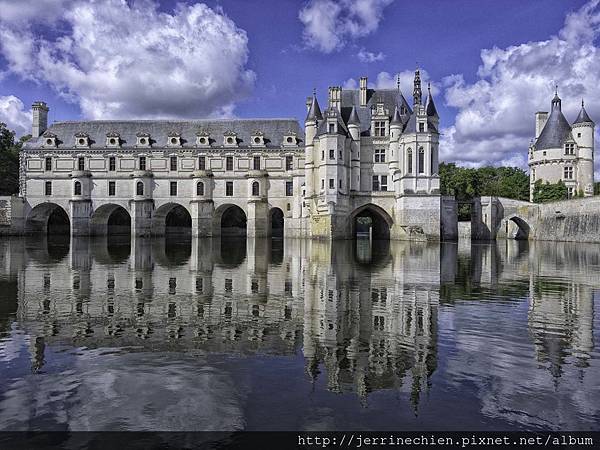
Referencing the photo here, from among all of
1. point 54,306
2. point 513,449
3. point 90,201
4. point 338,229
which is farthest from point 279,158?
point 513,449

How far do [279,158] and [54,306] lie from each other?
42.2m

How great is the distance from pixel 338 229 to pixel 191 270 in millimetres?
26564

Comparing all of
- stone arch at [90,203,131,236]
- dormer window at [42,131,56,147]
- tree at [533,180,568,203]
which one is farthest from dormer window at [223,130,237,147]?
tree at [533,180,568,203]

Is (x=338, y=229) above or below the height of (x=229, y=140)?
below

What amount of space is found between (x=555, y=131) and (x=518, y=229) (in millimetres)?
13324

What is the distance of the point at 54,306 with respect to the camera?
12.0 m

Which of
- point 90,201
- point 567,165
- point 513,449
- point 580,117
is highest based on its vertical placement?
point 580,117

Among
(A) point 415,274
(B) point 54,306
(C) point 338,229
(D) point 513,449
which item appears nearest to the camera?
(D) point 513,449

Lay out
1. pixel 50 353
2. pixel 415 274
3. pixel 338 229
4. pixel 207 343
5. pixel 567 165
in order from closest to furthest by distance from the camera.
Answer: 1. pixel 50 353
2. pixel 207 343
3. pixel 415 274
4. pixel 338 229
5. pixel 567 165

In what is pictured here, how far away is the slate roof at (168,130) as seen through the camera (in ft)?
178

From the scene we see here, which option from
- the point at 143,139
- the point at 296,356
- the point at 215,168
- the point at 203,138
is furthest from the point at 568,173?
the point at 296,356

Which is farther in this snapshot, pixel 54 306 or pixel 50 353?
pixel 54 306

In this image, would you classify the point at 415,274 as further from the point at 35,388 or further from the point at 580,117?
the point at 580,117

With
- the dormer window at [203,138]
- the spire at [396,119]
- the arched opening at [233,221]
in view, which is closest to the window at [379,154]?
the spire at [396,119]
